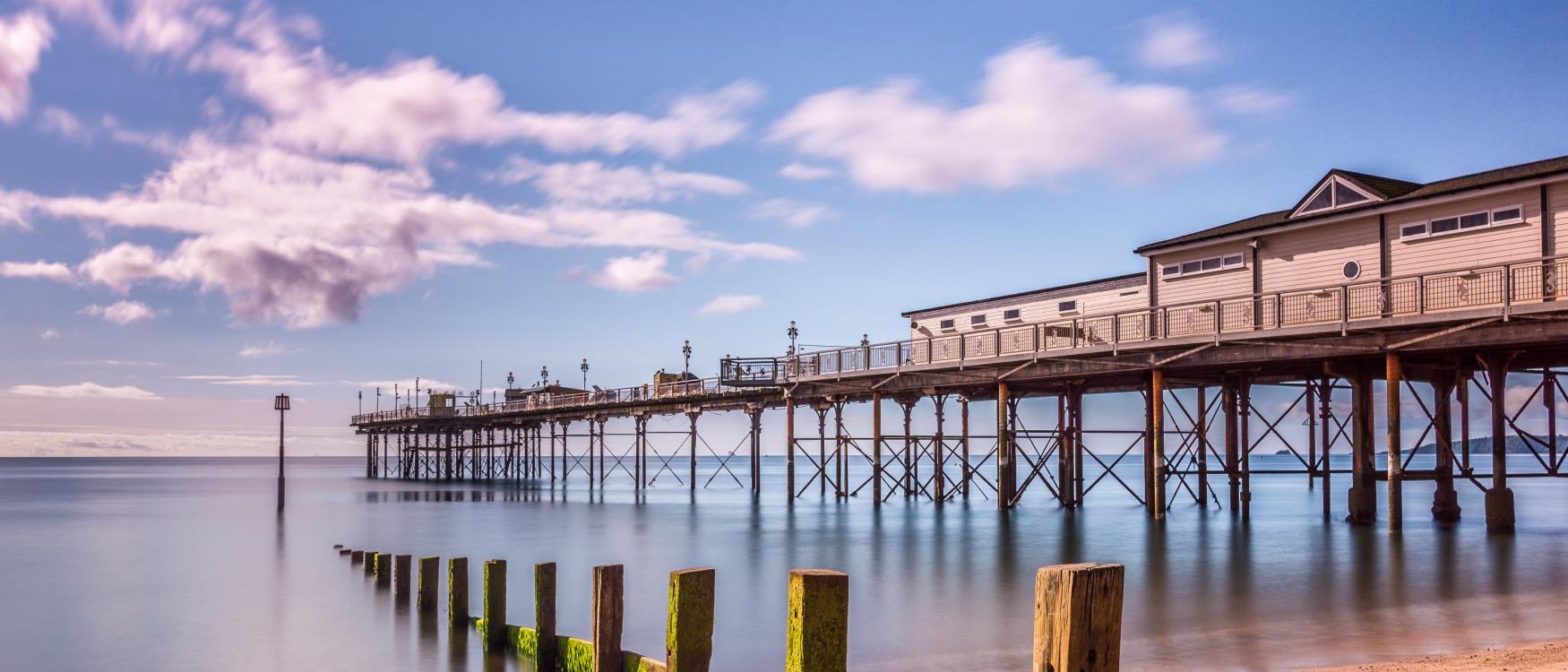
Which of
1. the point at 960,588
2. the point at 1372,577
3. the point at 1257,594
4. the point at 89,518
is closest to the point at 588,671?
the point at 960,588

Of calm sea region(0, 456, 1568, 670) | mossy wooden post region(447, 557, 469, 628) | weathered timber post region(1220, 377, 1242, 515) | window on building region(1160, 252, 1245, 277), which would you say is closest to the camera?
calm sea region(0, 456, 1568, 670)

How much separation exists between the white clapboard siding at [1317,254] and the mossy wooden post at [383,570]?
23.2 meters

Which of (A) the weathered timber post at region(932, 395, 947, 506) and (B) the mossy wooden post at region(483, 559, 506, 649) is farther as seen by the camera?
(A) the weathered timber post at region(932, 395, 947, 506)

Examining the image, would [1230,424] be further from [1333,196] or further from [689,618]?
[689,618]

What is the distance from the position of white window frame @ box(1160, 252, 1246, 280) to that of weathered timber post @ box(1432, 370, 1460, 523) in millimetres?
6220

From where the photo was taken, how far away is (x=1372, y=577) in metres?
23.4

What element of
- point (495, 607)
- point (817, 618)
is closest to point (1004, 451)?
point (495, 607)

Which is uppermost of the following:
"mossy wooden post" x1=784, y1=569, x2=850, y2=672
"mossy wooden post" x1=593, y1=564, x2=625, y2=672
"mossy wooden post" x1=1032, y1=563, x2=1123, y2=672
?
"mossy wooden post" x1=1032, y1=563, x2=1123, y2=672

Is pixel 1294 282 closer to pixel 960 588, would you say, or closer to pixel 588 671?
pixel 960 588

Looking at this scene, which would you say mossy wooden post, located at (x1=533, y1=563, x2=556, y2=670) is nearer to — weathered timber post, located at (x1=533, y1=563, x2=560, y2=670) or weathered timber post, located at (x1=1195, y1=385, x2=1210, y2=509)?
weathered timber post, located at (x1=533, y1=563, x2=560, y2=670)

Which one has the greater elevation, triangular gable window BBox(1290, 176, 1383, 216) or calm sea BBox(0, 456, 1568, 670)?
triangular gable window BBox(1290, 176, 1383, 216)

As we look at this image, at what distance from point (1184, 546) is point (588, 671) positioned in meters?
20.8

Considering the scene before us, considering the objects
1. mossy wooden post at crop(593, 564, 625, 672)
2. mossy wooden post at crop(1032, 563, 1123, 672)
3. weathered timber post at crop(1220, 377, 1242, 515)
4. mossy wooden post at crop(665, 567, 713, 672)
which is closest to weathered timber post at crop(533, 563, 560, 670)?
mossy wooden post at crop(593, 564, 625, 672)

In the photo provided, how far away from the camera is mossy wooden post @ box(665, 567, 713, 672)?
10469 mm
